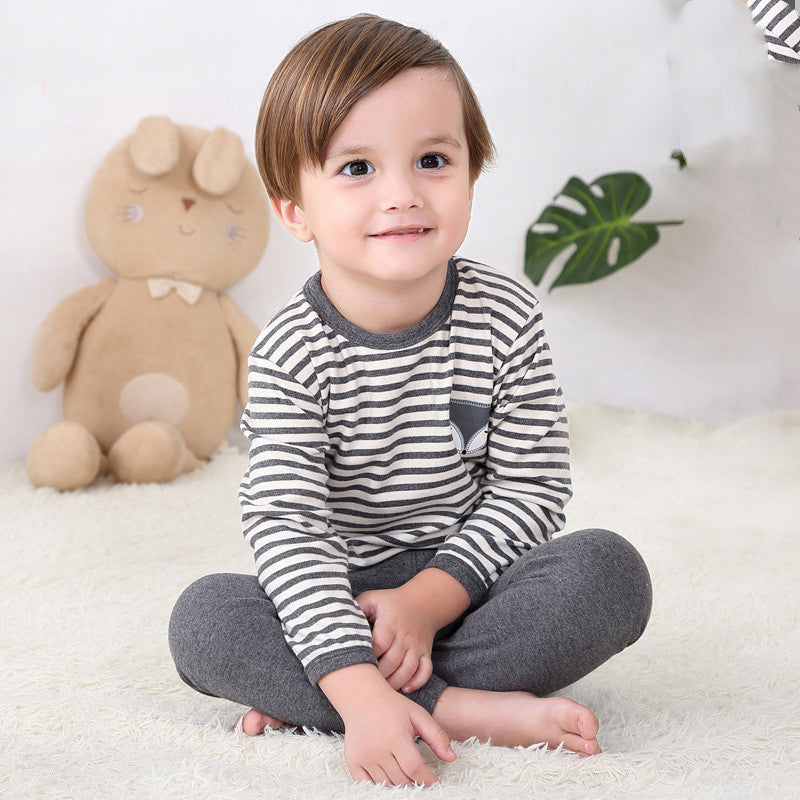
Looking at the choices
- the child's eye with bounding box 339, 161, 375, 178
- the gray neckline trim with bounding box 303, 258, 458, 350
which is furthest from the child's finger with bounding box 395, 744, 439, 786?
the child's eye with bounding box 339, 161, 375, 178

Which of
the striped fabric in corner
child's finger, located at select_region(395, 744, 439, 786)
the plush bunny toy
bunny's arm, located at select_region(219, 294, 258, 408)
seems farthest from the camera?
bunny's arm, located at select_region(219, 294, 258, 408)

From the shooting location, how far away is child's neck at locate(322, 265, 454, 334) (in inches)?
35.1

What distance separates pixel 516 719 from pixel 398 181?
430 mm

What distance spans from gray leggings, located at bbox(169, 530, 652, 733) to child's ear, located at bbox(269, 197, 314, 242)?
0.32m

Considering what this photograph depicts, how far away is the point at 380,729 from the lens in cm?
73

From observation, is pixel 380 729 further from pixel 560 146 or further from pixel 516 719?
pixel 560 146

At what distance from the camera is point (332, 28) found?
88cm

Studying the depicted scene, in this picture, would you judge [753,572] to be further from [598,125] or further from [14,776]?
[598,125]

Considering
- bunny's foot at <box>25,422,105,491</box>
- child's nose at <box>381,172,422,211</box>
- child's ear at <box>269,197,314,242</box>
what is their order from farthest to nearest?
bunny's foot at <box>25,422,105,491</box> < child's ear at <box>269,197,314,242</box> < child's nose at <box>381,172,422,211</box>

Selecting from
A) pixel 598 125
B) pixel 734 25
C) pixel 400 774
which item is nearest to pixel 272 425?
pixel 400 774

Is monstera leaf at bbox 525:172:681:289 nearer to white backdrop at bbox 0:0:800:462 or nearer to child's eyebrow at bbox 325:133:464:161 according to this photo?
white backdrop at bbox 0:0:800:462

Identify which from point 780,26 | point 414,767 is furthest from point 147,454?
point 780,26

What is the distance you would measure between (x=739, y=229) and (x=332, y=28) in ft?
4.53

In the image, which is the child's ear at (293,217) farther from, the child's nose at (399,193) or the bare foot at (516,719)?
the bare foot at (516,719)
